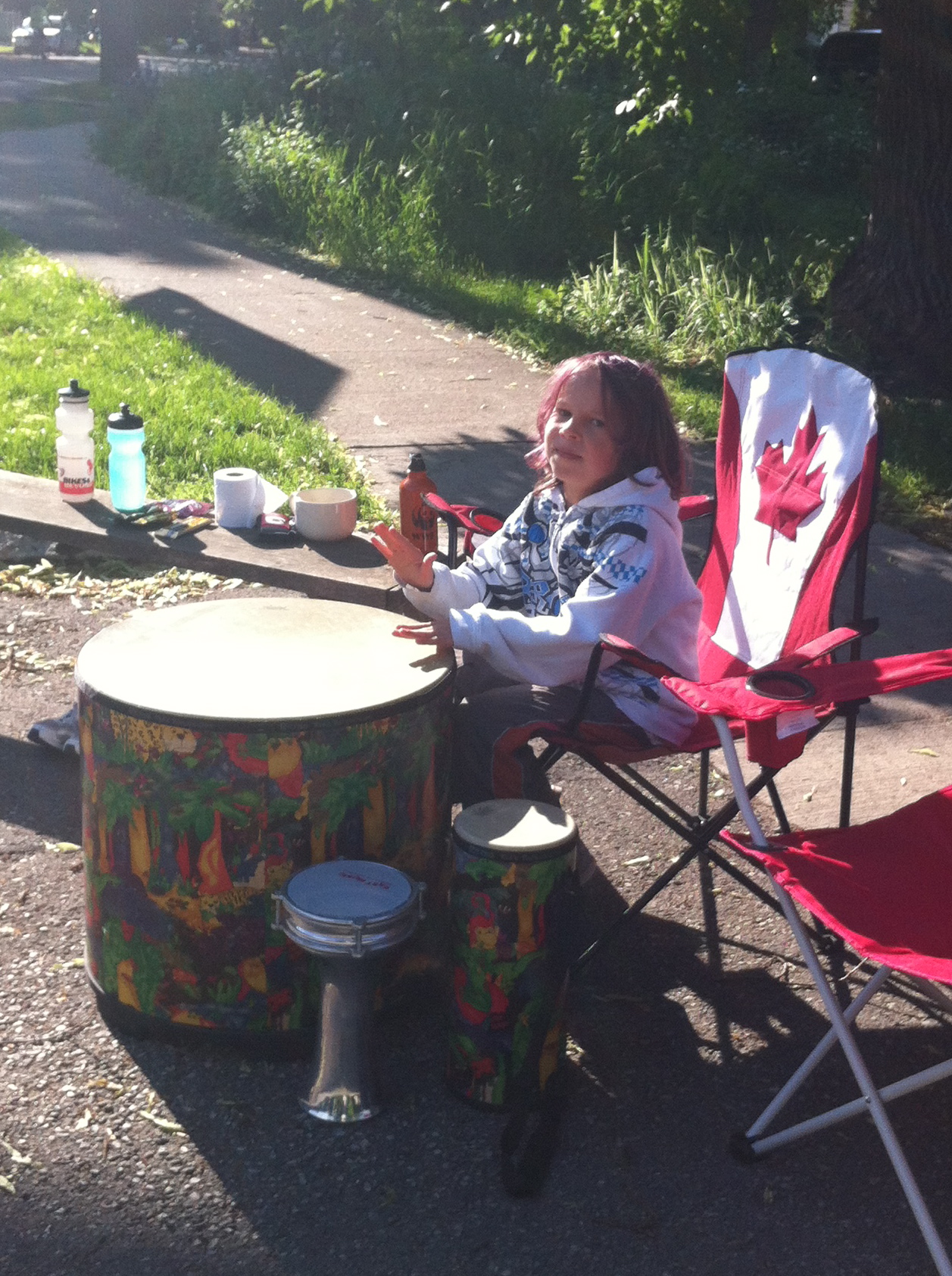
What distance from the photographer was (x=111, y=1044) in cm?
278

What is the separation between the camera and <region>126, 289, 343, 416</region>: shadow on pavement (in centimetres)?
812

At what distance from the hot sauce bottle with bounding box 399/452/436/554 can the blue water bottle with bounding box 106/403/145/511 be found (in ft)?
2.39

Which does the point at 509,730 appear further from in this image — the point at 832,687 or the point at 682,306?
the point at 682,306

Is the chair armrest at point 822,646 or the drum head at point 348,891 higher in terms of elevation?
the chair armrest at point 822,646

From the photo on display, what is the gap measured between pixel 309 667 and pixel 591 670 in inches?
22.5

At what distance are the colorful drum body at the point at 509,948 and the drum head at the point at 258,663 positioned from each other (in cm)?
34

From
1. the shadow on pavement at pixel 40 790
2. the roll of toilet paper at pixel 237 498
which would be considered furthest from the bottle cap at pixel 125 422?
the shadow on pavement at pixel 40 790

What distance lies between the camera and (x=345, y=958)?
2.47 metres

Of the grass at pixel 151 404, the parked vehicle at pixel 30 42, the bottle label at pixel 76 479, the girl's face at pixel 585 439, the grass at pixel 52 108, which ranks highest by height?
the parked vehicle at pixel 30 42

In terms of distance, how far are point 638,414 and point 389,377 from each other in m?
5.83

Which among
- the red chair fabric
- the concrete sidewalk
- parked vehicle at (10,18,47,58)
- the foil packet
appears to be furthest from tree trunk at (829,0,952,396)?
parked vehicle at (10,18,47,58)

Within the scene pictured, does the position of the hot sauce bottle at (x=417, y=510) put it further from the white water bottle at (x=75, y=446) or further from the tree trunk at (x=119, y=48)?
the tree trunk at (x=119, y=48)

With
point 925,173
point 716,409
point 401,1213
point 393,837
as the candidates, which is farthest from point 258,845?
point 925,173

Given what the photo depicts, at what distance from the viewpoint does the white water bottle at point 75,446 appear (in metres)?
3.83
